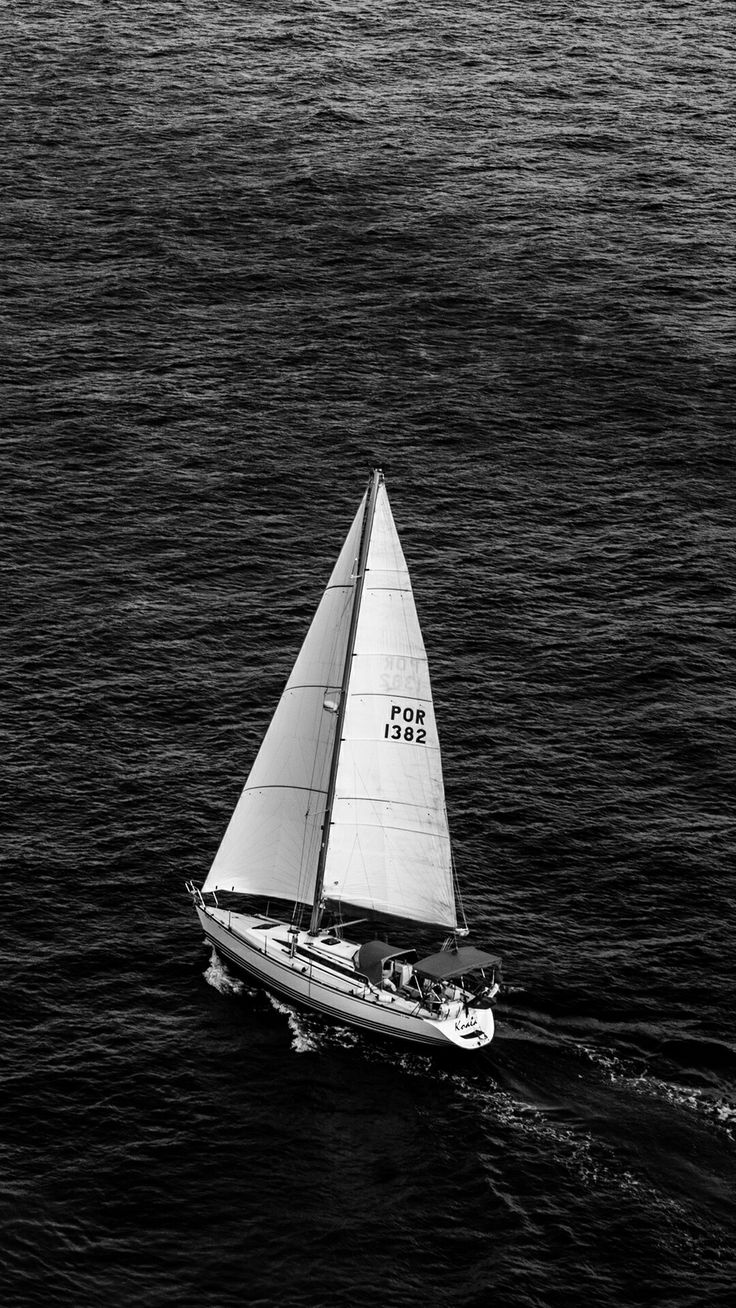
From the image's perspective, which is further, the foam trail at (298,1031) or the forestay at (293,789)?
the forestay at (293,789)

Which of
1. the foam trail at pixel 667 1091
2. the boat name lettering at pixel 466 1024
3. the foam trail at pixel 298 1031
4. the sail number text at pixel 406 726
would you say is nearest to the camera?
the foam trail at pixel 667 1091

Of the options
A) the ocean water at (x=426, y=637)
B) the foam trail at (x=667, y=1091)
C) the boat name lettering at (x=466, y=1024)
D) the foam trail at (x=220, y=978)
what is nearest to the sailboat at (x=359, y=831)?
the boat name lettering at (x=466, y=1024)

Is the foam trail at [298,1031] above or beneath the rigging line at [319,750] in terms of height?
beneath

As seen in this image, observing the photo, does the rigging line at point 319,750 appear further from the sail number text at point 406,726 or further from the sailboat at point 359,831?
the sail number text at point 406,726

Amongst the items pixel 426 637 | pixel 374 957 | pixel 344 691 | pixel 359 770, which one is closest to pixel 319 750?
pixel 359 770

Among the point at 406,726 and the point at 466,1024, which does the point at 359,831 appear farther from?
the point at 466,1024

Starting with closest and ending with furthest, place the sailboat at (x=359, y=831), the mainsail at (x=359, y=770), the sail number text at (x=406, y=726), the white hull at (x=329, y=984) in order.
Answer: the white hull at (x=329, y=984) → the sailboat at (x=359, y=831) → the mainsail at (x=359, y=770) → the sail number text at (x=406, y=726)

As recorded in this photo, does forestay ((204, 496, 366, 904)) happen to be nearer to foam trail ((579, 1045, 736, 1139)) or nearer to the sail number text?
the sail number text
